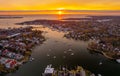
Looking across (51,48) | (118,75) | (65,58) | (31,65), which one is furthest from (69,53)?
(118,75)

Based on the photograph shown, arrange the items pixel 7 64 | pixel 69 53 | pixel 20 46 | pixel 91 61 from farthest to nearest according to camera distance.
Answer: pixel 20 46, pixel 69 53, pixel 91 61, pixel 7 64

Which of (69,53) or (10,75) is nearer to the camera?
(10,75)

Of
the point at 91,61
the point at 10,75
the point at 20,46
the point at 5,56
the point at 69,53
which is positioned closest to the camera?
the point at 10,75

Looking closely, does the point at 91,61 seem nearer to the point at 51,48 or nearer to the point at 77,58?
the point at 77,58

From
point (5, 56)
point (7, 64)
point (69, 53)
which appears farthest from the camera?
point (69, 53)

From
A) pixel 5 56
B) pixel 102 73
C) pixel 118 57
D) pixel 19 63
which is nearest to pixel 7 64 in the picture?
pixel 19 63

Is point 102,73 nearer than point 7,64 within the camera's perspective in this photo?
Yes

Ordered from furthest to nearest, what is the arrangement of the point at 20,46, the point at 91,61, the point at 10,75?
the point at 20,46 → the point at 91,61 → the point at 10,75

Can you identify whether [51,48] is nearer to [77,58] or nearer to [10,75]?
[77,58]
